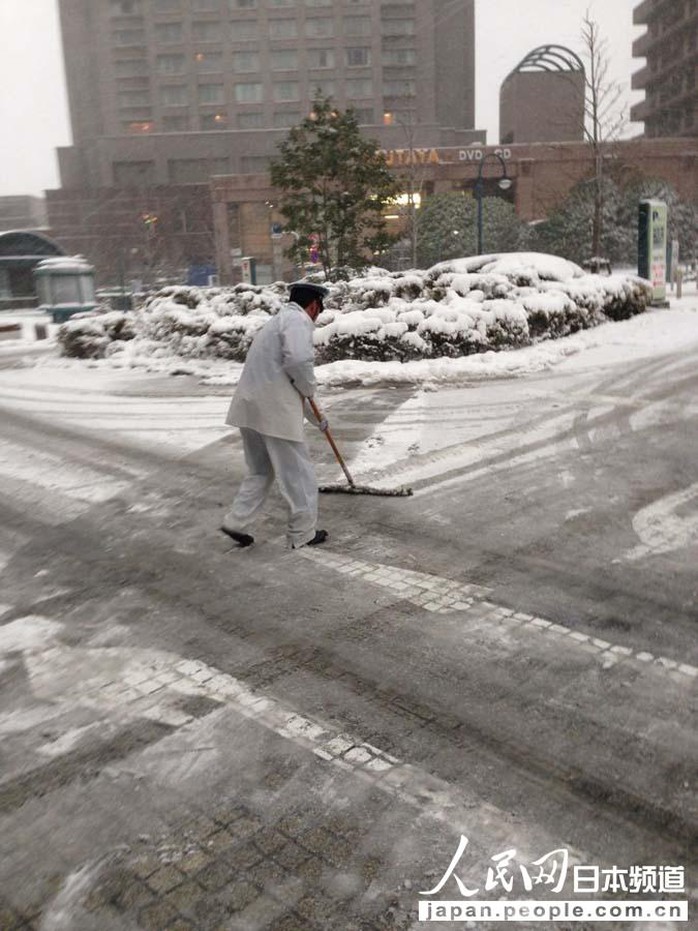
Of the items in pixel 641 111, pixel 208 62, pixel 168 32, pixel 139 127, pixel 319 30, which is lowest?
pixel 641 111

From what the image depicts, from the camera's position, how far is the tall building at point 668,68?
73.7 metres

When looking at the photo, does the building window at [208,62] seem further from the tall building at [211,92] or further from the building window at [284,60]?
the building window at [284,60]

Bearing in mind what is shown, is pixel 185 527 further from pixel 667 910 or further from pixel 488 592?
pixel 667 910

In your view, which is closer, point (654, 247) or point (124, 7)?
point (654, 247)

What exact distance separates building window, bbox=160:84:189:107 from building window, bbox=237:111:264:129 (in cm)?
635

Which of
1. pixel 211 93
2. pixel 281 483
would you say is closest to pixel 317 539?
pixel 281 483

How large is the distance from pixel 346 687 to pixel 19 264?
34.6m

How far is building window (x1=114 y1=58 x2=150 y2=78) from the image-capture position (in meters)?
91.3

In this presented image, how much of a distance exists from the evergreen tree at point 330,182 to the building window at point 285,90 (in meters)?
75.3

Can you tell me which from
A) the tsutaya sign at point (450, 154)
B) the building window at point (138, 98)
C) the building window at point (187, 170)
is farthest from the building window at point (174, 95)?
the tsutaya sign at point (450, 154)

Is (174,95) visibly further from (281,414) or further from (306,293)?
(281,414)

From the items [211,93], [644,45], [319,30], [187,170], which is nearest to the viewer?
[644,45]

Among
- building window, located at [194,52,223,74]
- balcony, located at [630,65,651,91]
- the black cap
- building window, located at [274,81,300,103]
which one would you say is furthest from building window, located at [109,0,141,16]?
the black cap

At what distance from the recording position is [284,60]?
88.5 m
